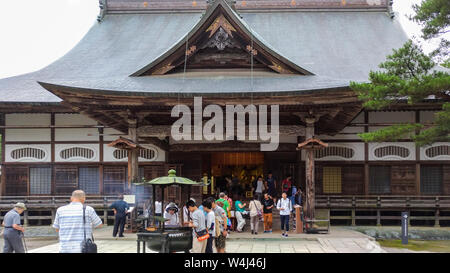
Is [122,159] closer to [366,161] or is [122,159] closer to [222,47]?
[222,47]

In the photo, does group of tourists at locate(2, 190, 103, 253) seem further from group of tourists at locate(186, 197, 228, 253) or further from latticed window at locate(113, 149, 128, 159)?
latticed window at locate(113, 149, 128, 159)

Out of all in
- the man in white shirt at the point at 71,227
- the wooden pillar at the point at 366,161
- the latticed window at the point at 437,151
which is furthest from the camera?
the wooden pillar at the point at 366,161

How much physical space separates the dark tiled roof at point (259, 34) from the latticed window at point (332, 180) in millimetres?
3705

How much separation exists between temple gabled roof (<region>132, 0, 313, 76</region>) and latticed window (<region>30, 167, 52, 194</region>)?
693cm

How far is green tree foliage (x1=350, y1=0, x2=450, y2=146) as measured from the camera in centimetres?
1224

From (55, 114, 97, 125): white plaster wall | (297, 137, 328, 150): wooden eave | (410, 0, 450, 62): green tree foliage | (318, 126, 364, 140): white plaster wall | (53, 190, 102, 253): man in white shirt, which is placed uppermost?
(410, 0, 450, 62): green tree foliage

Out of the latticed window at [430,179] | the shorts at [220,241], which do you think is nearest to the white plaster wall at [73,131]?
the shorts at [220,241]

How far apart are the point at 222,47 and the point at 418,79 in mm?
6818

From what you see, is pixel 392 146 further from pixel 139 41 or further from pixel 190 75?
pixel 139 41

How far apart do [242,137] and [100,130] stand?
6794 millimetres

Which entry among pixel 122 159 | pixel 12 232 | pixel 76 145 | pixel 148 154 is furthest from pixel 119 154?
pixel 12 232

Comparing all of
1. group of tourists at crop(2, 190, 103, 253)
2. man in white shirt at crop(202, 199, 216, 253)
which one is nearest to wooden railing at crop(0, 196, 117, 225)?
man in white shirt at crop(202, 199, 216, 253)

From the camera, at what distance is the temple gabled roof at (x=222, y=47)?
16578 millimetres

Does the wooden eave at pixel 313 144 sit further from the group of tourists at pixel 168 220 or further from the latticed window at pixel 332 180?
A: the latticed window at pixel 332 180
